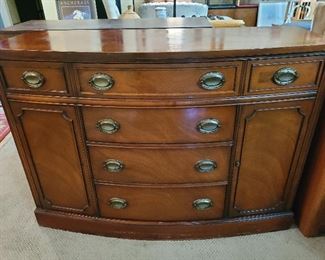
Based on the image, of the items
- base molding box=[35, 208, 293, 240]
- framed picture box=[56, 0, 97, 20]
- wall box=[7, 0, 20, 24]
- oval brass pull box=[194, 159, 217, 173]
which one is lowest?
base molding box=[35, 208, 293, 240]

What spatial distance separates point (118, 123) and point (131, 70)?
22cm

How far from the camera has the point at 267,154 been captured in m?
1.09

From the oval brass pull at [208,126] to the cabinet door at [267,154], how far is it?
0.10 metres

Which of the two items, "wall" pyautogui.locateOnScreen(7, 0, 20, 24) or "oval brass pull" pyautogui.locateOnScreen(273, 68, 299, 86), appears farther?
"wall" pyautogui.locateOnScreen(7, 0, 20, 24)

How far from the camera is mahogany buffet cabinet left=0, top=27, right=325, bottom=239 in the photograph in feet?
2.92

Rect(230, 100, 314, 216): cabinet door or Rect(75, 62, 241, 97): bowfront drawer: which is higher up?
Rect(75, 62, 241, 97): bowfront drawer

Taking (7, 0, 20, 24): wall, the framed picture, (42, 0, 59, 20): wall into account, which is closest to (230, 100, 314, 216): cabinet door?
the framed picture

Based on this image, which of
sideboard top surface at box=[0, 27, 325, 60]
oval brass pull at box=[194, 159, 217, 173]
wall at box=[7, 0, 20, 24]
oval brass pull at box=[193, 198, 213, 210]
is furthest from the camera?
wall at box=[7, 0, 20, 24]

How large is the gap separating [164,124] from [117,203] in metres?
0.48

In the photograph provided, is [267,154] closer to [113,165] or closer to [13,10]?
[113,165]

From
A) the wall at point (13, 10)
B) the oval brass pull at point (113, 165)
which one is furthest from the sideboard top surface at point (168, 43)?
the wall at point (13, 10)

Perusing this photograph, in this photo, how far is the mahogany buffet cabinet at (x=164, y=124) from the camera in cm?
89

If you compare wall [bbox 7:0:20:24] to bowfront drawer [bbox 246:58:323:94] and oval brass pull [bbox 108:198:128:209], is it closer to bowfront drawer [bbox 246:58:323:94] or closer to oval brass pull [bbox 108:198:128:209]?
oval brass pull [bbox 108:198:128:209]

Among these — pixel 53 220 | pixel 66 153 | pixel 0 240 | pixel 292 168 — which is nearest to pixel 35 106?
pixel 66 153
